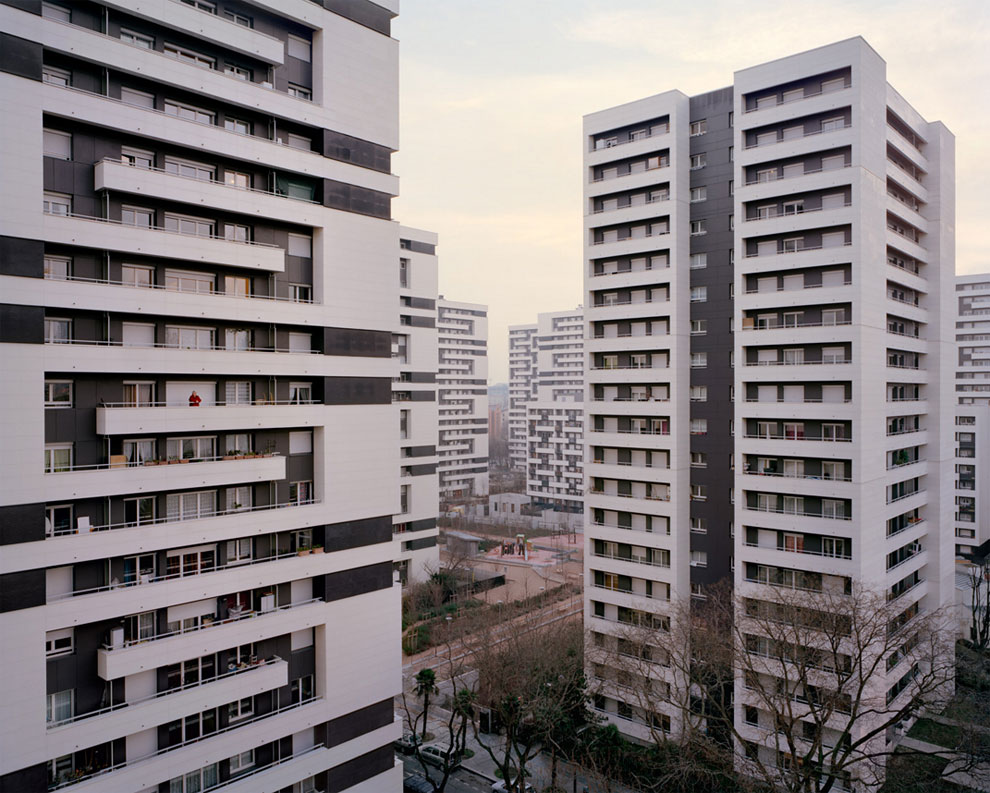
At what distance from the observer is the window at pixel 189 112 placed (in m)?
20.0

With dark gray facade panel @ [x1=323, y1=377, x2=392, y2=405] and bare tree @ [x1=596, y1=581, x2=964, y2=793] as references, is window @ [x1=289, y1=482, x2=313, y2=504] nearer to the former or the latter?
dark gray facade panel @ [x1=323, y1=377, x2=392, y2=405]

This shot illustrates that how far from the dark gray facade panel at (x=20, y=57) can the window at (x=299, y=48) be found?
25.3ft

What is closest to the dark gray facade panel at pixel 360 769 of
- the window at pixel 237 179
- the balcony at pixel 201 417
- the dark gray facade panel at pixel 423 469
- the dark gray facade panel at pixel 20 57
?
the balcony at pixel 201 417

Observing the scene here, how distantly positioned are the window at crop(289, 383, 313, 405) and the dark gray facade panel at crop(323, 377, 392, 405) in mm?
870

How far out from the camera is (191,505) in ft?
67.7

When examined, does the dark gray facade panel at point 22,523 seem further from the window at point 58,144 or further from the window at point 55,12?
the window at point 55,12

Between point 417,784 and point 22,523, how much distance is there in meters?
20.6

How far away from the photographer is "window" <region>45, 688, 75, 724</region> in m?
17.4


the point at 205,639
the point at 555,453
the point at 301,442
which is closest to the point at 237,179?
the point at 301,442

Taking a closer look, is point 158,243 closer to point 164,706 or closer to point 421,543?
point 164,706

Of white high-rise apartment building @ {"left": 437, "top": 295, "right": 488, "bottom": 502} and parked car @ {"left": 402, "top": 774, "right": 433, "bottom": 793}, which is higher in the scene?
white high-rise apartment building @ {"left": 437, "top": 295, "right": 488, "bottom": 502}

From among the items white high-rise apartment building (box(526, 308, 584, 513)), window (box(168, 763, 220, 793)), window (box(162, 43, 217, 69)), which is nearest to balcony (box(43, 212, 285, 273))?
window (box(162, 43, 217, 69))

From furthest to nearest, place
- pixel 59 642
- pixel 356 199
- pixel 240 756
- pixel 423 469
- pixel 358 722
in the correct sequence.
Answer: pixel 423 469 → pixel 356 199 → pixel 358 722 → pixel 240 756 → pixel 59 642

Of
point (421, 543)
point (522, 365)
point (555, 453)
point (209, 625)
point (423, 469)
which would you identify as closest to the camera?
point (209, 625)
